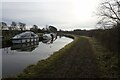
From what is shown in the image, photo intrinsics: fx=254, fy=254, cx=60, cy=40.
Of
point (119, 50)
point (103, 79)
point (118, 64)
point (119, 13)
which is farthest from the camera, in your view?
point (119, 13)

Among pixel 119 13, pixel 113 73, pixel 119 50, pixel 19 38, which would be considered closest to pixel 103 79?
pixel 113 73

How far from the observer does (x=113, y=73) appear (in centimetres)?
1206

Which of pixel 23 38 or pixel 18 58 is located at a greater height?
pixel 23 38

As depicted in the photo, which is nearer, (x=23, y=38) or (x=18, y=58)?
(x=18, y=58)

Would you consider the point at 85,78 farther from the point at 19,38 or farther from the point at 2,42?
the point at 19,38

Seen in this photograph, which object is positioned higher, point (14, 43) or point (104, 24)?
point (104, 24)

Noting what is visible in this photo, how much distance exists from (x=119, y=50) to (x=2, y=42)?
19.7m

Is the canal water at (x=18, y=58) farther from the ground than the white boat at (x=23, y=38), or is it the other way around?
the white boat at (x=23, y=38)

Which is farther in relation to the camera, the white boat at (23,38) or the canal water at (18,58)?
the white boat at (23,38)

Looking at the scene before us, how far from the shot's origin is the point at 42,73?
39.9ft

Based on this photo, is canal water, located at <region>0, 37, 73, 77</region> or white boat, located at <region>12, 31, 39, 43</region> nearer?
canal water, located at <region>0, 37, 73, 77</region>

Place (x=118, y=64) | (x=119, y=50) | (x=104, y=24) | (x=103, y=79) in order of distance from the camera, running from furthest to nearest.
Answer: (x=104, y=24), (x=119, y=50), (x=118, y=64), (x=103, y=79)

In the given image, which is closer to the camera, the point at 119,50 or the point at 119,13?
the point at 119,50

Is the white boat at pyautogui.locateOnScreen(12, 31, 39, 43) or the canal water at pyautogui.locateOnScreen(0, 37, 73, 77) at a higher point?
the white boat at pyautogui.locateOnScreen(12, 31, 39, 43)
